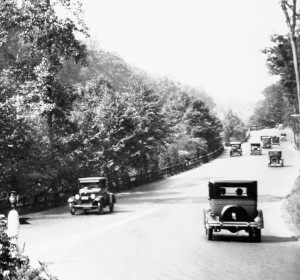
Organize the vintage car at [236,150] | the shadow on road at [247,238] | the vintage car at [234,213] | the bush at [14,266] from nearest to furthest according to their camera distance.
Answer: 1. the bush at [14,266]
2. the vintage car at [234,213]
3. the shadow on road at [247,238]
4. the vintage car at [236,150]

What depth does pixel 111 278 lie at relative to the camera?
36.0ft

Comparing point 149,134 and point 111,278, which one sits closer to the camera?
point 111,278

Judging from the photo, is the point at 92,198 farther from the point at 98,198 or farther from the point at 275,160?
the point at 275,160

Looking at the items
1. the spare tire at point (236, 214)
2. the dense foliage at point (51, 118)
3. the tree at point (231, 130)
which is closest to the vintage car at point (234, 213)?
the spare tire at point (236, 214)

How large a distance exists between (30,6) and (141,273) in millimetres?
22123

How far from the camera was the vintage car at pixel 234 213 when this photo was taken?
16.0 m

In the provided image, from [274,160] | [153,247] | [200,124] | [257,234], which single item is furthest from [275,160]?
[153,247]

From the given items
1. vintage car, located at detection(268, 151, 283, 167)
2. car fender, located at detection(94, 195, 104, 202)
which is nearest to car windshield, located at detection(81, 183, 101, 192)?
car fender, located at detection(94, 195, 104, 202)

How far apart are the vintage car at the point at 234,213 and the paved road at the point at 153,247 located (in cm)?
49

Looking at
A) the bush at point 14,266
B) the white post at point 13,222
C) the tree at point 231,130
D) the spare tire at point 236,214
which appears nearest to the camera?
the bush at point 14,266

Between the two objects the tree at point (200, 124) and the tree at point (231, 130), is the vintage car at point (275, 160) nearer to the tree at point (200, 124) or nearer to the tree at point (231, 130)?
the tree at point (200, 124)

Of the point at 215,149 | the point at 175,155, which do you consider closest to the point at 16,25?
A: the point at 175,155

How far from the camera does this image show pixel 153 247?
15.1 m

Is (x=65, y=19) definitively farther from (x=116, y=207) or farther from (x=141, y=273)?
(x=141, y=273)
